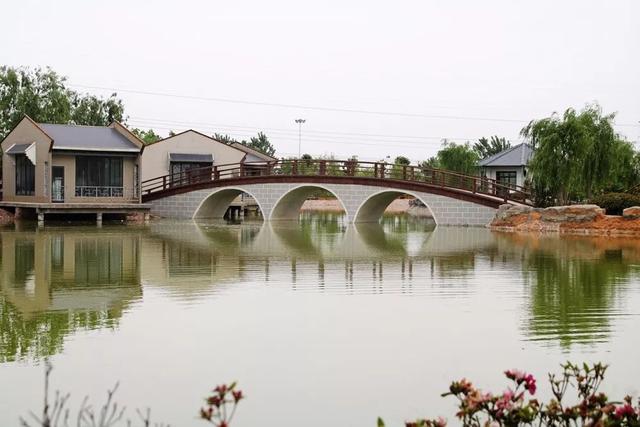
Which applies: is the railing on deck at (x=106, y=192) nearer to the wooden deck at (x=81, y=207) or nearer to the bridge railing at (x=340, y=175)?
the wooden deck at (x=81, y=207)

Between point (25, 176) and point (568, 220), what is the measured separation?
1827 cm

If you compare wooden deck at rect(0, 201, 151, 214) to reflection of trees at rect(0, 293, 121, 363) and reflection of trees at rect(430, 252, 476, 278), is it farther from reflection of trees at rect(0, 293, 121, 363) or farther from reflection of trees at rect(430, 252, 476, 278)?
reflection of trees at rect(0, 293, 121, 363)

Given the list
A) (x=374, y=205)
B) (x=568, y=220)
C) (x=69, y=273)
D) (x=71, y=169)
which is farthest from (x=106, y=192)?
(x=69, y=273)

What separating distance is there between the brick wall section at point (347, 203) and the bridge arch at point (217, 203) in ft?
0.35

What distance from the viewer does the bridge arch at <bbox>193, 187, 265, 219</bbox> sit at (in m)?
31.8

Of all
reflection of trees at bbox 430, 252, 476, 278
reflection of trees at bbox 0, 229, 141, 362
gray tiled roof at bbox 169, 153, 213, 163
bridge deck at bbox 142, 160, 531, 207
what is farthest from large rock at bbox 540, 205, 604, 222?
gray tiled roof at bbox 169, 153, 213, 163

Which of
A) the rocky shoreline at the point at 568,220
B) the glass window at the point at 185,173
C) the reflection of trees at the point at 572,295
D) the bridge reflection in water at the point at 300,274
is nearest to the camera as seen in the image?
the reflection of trees at the point at 572,295

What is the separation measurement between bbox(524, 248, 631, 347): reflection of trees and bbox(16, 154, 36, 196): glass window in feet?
62.4

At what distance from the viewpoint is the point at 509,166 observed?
38.0 m

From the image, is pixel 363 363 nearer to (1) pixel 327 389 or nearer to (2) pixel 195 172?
(1) pixel 327 389

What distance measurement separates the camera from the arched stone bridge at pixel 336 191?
27125 millimetres

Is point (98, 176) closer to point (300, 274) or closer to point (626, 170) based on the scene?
point (300, 274)

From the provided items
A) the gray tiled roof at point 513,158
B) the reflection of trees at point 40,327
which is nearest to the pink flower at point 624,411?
the reflection of trees at point 40,327

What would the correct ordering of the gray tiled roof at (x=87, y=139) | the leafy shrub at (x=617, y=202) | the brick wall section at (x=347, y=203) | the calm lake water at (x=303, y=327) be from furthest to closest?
1. the gray tiled roof at (x=87, y=139)
2. the brick wall section at (x=347, y=203)
3. the leafy shrub at (x=617, y=202)
4. the calm lake water at (x=303, y=327)
